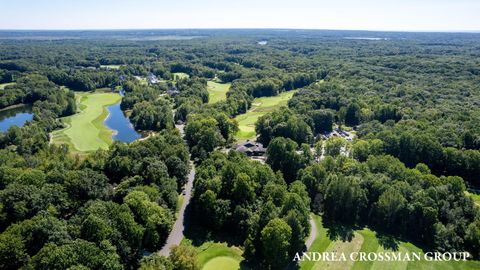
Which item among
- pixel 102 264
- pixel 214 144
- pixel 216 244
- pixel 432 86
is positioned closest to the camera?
pixel 102 264

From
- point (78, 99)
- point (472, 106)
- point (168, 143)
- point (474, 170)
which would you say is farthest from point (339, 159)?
point (78, 99)

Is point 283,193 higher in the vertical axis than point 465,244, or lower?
higher

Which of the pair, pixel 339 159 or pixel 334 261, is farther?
Result: pixel 339 159

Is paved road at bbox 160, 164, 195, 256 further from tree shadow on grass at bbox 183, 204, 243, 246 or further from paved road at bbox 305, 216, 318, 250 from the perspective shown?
paved road at bbox 305, 216, 318, 250

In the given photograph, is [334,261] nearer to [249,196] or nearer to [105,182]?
[249,196]

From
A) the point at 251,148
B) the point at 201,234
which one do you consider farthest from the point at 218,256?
the point at 251,148

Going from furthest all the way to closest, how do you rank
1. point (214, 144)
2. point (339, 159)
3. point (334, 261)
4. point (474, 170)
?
point (214, 144), point (474, 170), point (339, 159), point (334, 261)
